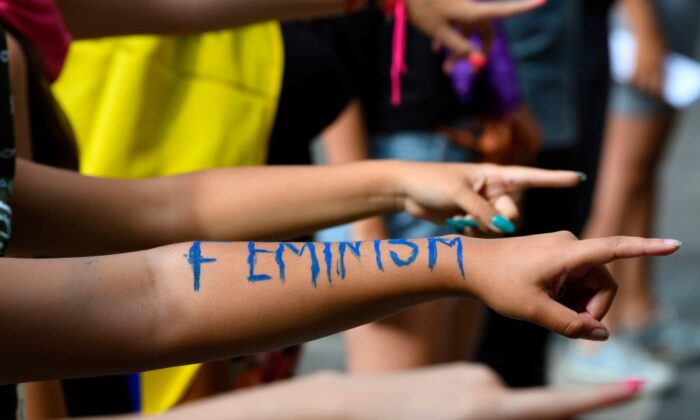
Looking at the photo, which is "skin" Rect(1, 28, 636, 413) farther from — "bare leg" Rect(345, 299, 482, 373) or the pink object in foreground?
"bare leg" Rect(345, 299, 482, 373)

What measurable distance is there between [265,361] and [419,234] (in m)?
0.51

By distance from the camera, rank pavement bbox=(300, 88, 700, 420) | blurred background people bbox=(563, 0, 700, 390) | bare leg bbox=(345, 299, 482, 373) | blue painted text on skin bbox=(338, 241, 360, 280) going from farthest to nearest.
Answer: blurred background people bbox=(563, 0, 700, 390)
pavement bbox=(300, 88, 700, 420)
bare leg bbox=(345, 299, 482, 373)
blue painted text on skin bbox=(338, 241, 360, 280)

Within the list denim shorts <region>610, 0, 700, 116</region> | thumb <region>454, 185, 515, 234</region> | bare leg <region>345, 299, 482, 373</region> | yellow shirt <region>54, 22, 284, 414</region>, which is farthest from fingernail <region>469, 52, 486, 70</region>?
denim shorts <region>610, 0, 700, 116</region>

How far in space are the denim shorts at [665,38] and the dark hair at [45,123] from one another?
7.99ft

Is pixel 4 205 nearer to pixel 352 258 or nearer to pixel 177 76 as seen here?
pixel 352 258

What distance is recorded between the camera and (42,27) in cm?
168

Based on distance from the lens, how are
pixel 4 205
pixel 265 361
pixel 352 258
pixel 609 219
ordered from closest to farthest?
1. pixel 352 258
2. pixel 4 205
3. pixel 265 361
4. pixel 609 219

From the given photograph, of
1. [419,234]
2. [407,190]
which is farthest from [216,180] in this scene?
[419,234]

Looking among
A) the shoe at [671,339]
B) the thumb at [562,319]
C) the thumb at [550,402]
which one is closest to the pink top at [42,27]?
the thumb at [562,319]

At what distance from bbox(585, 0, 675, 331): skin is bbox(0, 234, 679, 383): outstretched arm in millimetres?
2781

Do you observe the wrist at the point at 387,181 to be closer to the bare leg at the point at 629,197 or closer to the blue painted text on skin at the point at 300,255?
the blue painted text on skin at the point at 300,255

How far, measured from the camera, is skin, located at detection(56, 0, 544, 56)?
5.95 ft

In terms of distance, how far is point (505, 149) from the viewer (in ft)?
8.77

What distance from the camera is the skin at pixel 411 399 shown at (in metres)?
0.92
